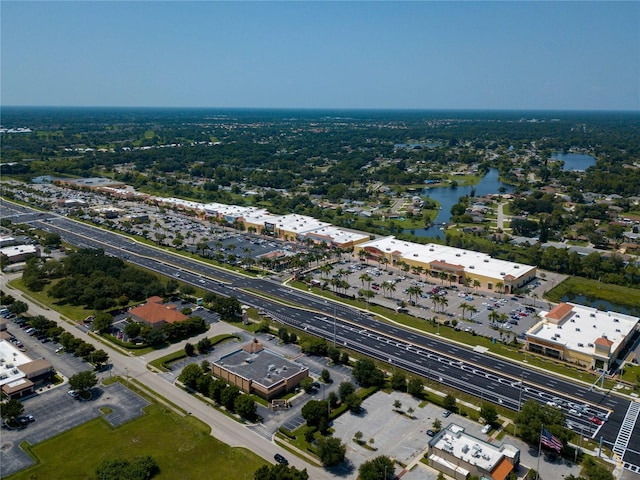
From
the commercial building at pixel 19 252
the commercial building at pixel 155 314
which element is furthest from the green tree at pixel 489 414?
the commercial building at pixel 19 252

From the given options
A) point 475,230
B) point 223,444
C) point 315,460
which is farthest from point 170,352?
point 475,230

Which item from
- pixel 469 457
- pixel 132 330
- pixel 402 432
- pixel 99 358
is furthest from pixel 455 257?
pixel 99 358

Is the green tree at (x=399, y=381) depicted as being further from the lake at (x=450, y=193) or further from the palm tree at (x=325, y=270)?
the lake at (x=450, y=193)

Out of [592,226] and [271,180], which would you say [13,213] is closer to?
[271,180]

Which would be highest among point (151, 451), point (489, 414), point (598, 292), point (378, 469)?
point (378, 469)

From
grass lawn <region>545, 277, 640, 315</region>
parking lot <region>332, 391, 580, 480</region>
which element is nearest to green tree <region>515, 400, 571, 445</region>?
parking lot <region>332, 391, 580, 480</region>

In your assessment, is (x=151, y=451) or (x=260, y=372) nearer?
(x=151, y=451)

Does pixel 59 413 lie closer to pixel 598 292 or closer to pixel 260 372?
pixel 260 372
